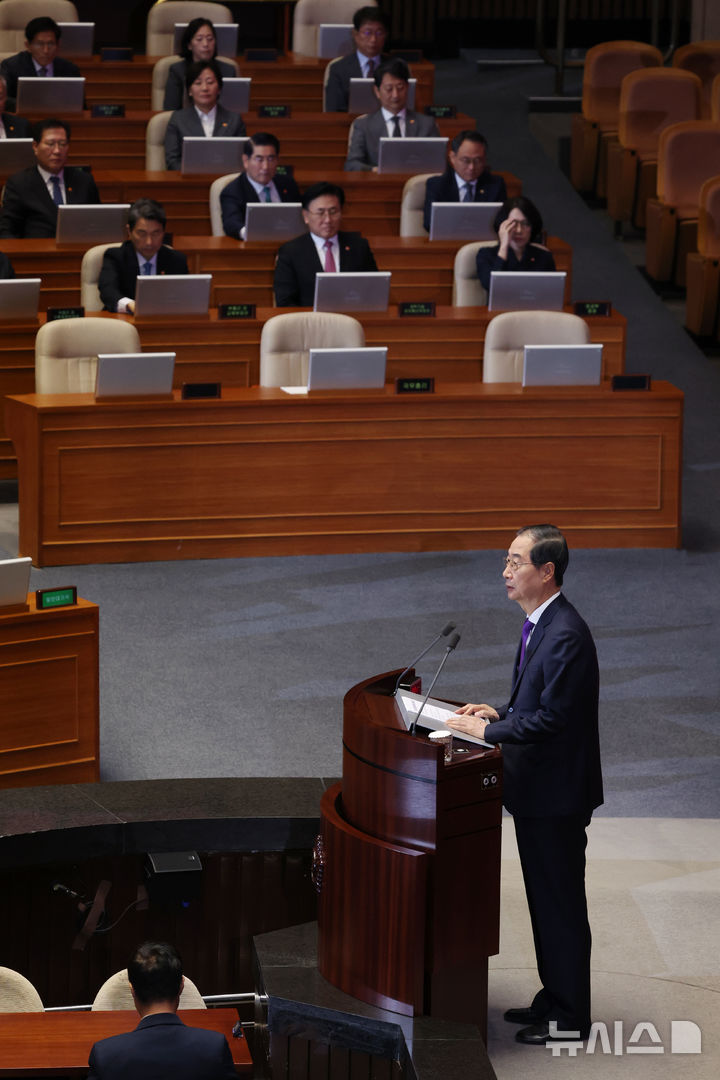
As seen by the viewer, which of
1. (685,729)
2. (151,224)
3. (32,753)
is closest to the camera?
(32,753)

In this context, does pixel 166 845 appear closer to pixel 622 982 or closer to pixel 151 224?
pixel 622 982

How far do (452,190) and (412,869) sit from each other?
241 inches

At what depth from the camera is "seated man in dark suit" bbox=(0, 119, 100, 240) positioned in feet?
28.5

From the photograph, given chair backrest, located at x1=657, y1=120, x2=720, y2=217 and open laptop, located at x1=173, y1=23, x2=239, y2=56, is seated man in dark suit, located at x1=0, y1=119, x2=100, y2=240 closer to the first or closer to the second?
open laptop, located at x1=173, y1=23, x2=239, y2=56

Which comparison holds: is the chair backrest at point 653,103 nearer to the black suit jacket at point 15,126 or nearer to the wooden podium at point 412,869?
the black suit jacket at point 15,126

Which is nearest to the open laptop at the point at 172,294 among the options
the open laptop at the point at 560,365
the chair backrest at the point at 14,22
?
the open laptop at the point at 560,365

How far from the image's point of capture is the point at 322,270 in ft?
26.7

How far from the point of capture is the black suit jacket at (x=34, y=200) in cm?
872

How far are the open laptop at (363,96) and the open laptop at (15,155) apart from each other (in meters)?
2.17

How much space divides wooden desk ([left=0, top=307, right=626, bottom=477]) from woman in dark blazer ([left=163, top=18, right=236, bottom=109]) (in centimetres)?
266

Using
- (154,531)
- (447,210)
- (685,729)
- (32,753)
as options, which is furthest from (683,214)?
(32,753)

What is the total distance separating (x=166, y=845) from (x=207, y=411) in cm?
317

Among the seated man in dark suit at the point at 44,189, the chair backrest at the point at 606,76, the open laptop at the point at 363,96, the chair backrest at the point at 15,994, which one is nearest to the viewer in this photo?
the chair backrest at the point at 15,994

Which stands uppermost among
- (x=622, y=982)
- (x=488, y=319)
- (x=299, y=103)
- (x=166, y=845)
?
(x=299, y=103)
